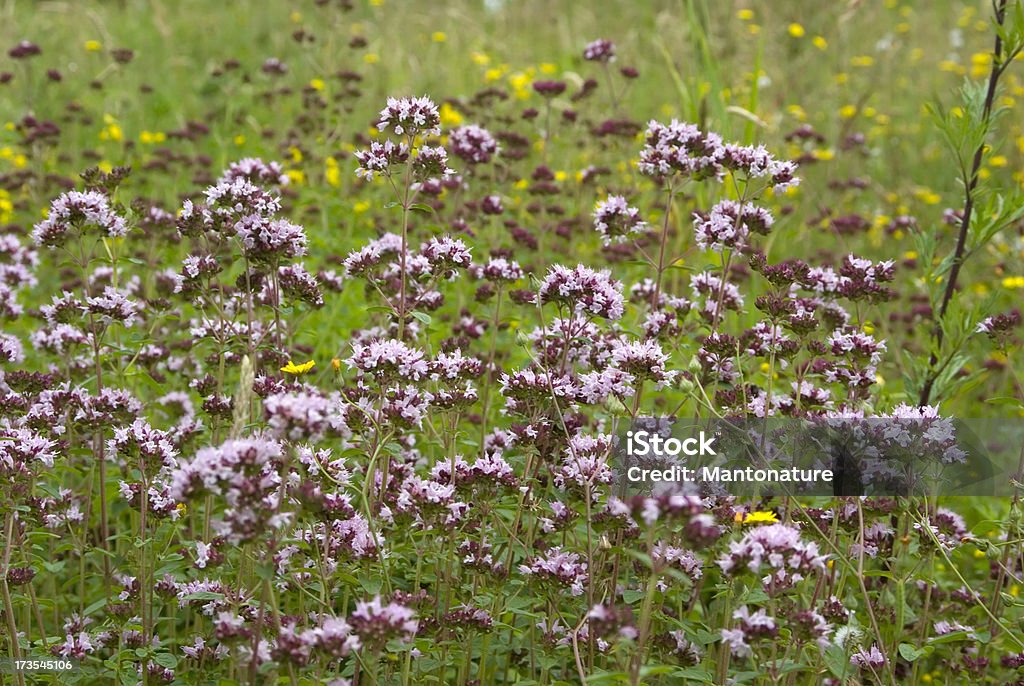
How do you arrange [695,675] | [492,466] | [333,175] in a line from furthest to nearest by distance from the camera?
[333,175] < [492,466] < [695,675]

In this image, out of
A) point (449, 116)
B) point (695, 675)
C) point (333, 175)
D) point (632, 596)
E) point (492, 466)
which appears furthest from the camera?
point (449, 116)

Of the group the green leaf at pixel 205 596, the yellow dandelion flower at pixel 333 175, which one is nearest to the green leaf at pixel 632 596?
the green leaf at pixel 205 596

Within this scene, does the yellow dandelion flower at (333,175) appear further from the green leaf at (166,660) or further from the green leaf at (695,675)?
the green leaf at (695,675)

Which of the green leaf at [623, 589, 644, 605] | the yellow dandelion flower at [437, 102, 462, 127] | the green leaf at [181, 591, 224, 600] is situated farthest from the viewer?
the yellow dandelion flower at [437, 102, 462, 127]

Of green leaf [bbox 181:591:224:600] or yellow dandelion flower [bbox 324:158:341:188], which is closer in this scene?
green leaf [bbox 181:591:224:600]

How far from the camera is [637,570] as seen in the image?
315 cm

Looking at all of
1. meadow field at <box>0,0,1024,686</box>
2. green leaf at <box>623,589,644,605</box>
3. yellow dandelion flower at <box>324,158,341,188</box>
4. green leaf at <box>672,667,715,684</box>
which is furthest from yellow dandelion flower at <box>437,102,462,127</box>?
green leaf at <box>672,667,715,684</box>

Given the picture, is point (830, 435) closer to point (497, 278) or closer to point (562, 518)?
point (562, 518)

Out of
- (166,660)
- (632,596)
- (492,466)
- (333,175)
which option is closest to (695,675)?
(632,596)

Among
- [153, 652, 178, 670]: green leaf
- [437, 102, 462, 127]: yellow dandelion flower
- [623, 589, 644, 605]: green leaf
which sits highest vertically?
[437, 102, 462, 127]: yellow dandelion flower

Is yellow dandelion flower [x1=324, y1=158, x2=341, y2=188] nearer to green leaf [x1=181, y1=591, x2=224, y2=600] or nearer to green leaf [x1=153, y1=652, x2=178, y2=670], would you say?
green leaf [x1=153, y1=652, x2=178, y2=670]

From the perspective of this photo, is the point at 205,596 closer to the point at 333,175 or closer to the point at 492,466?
the point at 492,466

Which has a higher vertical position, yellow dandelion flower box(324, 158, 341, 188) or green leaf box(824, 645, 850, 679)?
yellow dandelion flower box(324, 158, 341, 188)

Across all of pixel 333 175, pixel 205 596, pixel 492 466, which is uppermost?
pixel 333 175
